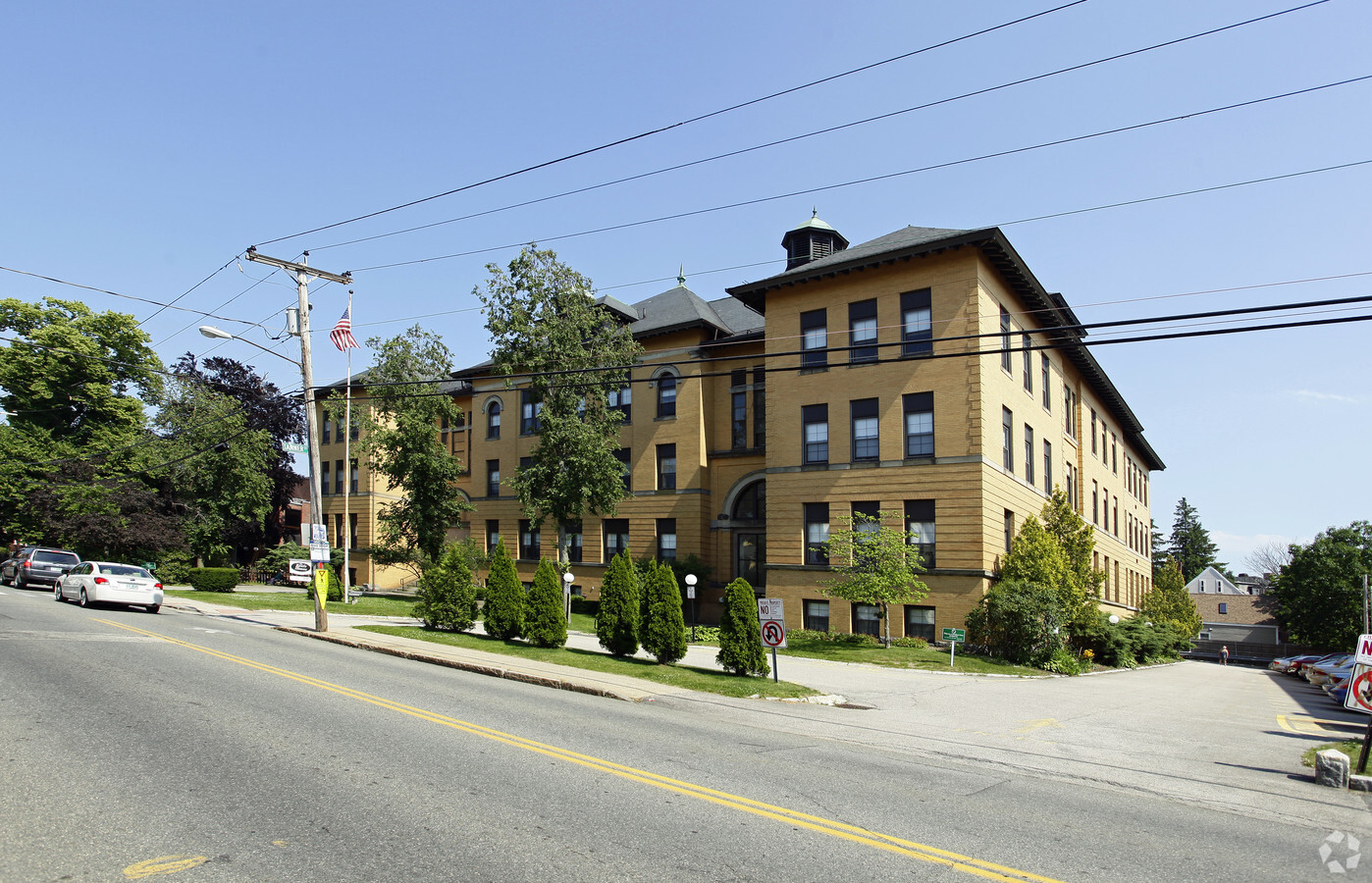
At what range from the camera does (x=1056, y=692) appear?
1998 cm

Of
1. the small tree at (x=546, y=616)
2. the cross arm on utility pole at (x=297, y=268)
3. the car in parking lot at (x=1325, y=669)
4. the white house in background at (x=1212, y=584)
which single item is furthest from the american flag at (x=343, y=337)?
the white house in background at (x=1212, y=584)

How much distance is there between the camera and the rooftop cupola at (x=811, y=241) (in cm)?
4003

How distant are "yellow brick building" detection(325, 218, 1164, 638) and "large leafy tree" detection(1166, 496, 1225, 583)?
85.4 meters

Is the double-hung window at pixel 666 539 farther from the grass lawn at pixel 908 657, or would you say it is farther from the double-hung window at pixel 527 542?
the grass lawn at pixel 908 657

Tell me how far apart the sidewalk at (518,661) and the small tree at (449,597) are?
164 cm

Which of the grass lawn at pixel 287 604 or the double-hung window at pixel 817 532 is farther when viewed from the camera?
the grass lawn at pixel 287 604

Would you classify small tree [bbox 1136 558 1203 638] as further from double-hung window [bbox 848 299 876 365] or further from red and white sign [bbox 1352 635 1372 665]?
red and white sign [bbox 1352 635 1372 665]

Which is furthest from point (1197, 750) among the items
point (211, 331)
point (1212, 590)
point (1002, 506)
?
point (1212, 590)

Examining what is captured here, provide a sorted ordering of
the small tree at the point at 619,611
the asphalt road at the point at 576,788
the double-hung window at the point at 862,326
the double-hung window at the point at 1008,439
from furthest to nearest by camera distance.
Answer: the double-hung window at the point at 862,326 → the double-hung window at the point at 1008,439 → the small tree at the point at 619,611 → the asphalt road at the point at 576,788

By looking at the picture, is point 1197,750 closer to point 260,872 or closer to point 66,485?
point 260,872

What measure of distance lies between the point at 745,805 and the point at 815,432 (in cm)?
2567

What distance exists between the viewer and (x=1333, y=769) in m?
9.44

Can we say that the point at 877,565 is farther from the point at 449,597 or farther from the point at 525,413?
the point at 525,413

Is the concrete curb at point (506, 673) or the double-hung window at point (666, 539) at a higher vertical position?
the double-hung window at point (666, 539)
